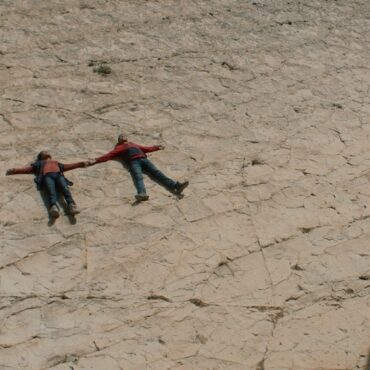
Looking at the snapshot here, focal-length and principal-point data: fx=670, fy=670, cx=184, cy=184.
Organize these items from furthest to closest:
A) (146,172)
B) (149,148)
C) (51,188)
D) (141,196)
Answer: (149,148) < (146,172) < (141,196) < (51,188)

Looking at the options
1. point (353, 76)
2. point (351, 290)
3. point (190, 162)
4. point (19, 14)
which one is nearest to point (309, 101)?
point (353, 76)

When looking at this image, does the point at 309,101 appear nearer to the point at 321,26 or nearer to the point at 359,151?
the point at 359,151

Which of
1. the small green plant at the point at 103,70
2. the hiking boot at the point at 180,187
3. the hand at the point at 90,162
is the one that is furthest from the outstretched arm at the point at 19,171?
the small green plant at the point at 103,70

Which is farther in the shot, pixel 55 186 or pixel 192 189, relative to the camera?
pixel 192 189

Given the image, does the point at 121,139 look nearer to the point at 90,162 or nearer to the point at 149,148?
the point at 149,148

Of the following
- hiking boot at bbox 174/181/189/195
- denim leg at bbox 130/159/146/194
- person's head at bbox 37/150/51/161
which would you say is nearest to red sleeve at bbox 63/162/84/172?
person's head at bbox 37/150/51/161

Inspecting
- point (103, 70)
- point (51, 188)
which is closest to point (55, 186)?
point (51, 188)

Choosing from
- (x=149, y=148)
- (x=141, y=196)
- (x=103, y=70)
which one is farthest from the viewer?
(x=103, y=70)
